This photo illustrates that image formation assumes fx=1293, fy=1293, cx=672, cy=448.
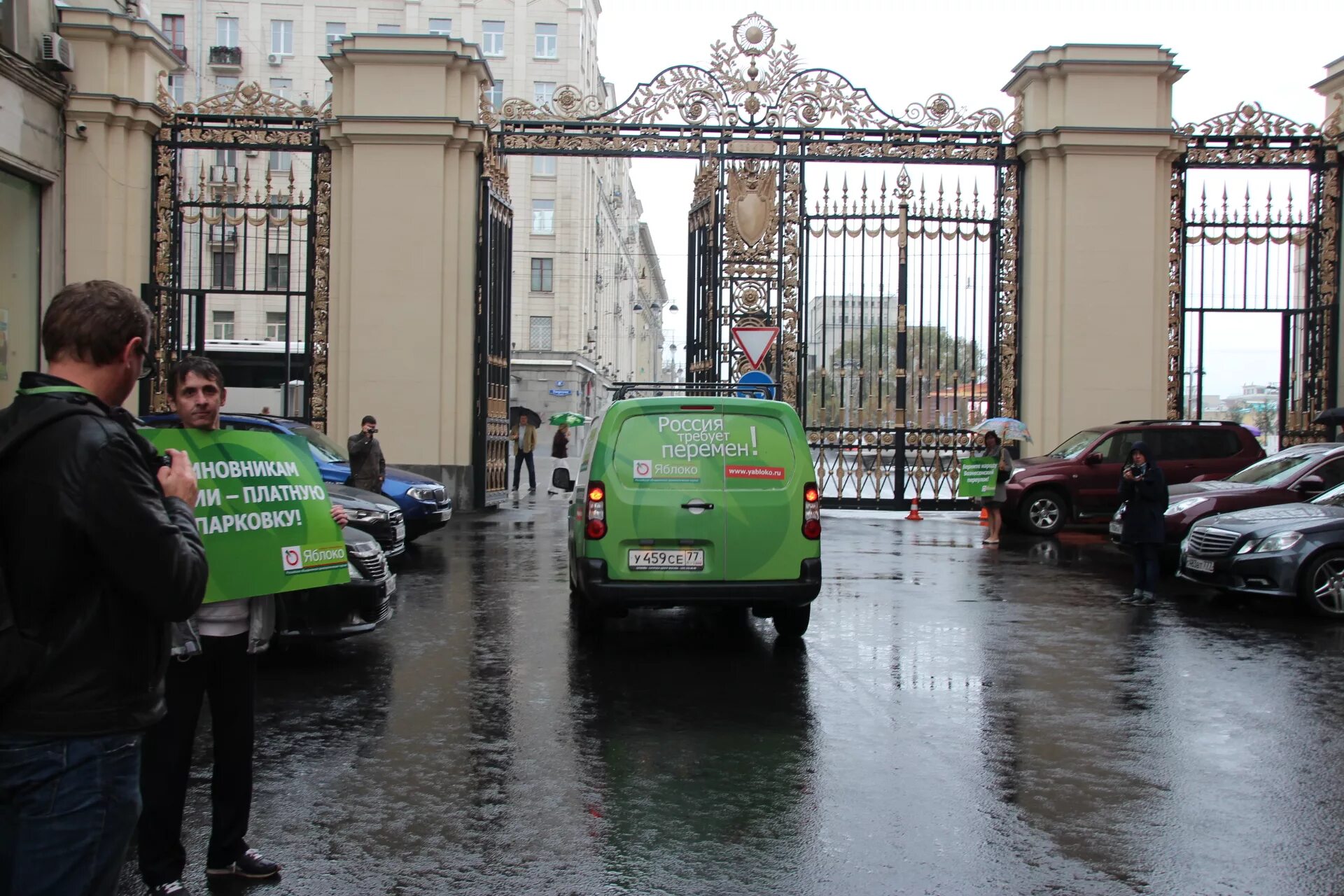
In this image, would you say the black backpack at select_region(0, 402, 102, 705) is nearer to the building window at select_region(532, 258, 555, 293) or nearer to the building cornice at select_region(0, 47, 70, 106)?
the building cornice at select_region(0, 47, 70, 106)

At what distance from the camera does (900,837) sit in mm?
5211

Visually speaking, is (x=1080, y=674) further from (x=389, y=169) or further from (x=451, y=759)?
(x=389, y=169)

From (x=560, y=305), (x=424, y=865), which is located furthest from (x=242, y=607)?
(x=560, y=305)

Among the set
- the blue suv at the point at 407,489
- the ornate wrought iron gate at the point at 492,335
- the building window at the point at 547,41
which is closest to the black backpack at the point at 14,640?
the blue suv at the point at 407,489

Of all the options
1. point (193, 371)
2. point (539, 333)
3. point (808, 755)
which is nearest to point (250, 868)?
point (193, 371)

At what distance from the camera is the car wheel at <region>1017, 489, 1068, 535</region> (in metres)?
18.6

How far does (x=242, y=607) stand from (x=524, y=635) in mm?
5314

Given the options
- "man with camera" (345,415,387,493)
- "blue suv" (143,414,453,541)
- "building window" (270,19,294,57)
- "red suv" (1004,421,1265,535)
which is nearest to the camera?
"man with camera" (345,415,387,493)

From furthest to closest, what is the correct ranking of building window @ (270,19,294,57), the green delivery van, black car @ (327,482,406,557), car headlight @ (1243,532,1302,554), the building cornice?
building window @ (270,19,294,57), the building cornice, black car @ (327,482,406,557), car headlight @ (1243,532,1302,554), the green delivery van

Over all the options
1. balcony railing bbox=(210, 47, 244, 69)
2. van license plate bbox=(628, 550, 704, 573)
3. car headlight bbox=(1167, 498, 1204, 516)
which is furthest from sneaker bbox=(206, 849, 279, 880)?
balcony railing bbox=(210, 47, 244, 69)

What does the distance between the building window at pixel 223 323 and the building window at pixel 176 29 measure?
14.2m

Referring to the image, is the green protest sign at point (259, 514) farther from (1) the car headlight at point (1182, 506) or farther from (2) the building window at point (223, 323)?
(2) the building window at point (223, 323)

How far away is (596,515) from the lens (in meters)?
9.21

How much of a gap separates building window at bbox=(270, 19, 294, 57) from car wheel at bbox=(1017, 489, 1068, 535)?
45.2 m
